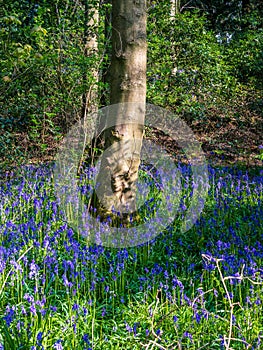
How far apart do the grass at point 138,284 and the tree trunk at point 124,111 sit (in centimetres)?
41

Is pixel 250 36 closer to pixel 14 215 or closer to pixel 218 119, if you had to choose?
pixel 218 119

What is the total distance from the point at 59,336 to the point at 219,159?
669 cm

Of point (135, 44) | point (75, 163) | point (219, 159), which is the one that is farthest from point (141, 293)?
point (219, 159)

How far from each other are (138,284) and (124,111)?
1.72 m

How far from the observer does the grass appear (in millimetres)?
2512

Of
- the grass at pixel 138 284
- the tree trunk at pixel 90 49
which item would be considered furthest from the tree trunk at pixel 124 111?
the tree trunk at pixel 90 49

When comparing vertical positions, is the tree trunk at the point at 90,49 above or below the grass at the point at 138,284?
above

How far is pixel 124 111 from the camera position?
4289 mm

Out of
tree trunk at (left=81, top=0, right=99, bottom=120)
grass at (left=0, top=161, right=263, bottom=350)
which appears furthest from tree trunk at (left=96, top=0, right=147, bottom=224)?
tree trunk at (left=81, top=0, right=99, bottom=120)

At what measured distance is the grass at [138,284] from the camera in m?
2.51

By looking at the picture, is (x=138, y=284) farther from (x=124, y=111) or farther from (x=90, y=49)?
(x=90, y=49)

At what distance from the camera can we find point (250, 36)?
12.6 m

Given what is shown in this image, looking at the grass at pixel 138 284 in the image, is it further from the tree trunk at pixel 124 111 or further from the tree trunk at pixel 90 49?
the tree trunk at pixel 90 49

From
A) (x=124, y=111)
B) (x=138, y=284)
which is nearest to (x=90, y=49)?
(x=124, y=111)
